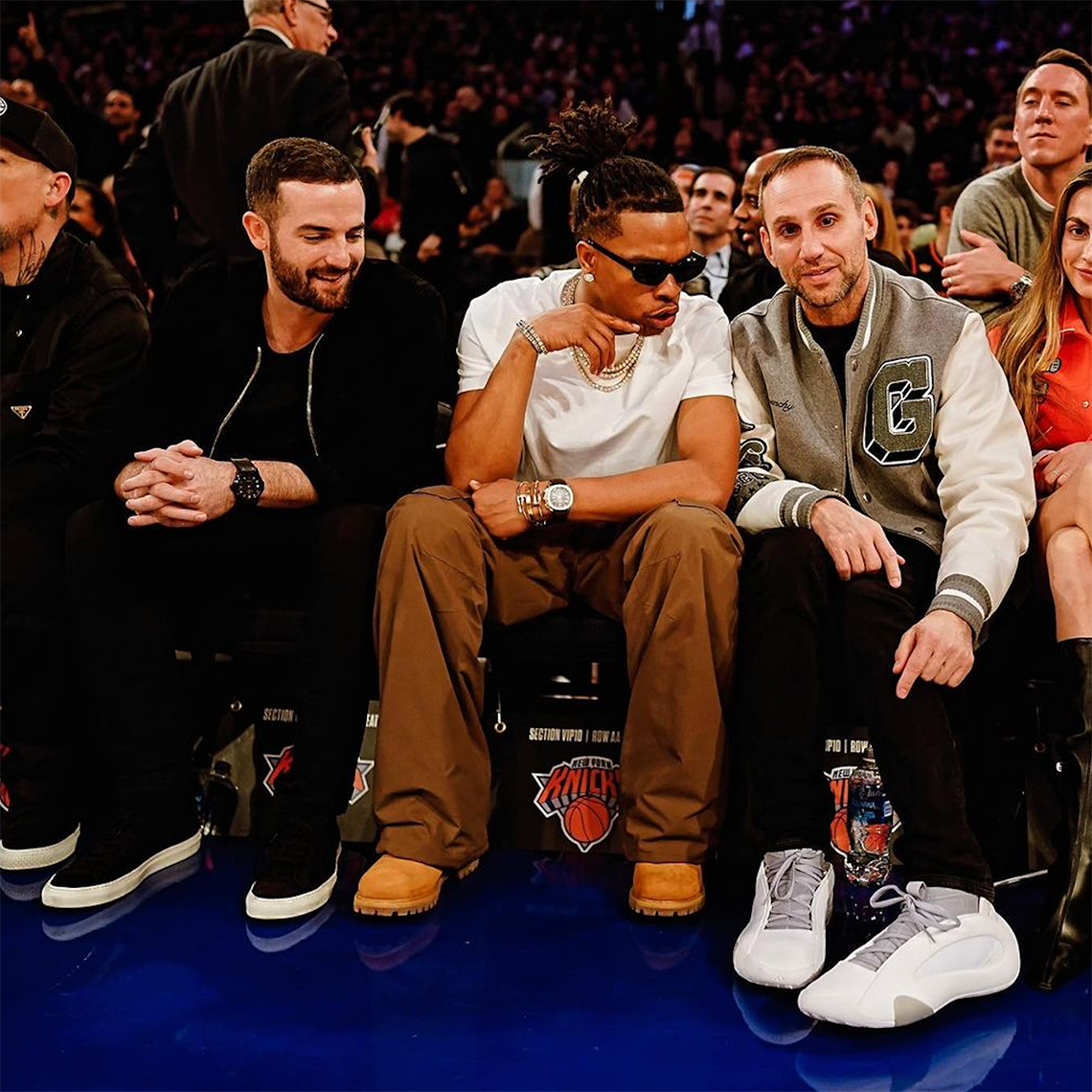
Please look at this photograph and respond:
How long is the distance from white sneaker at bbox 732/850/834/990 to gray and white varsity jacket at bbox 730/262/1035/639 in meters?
0.61

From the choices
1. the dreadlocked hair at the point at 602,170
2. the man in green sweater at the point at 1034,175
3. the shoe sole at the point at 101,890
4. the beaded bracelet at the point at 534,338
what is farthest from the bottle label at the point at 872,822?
the man in green sweater at the point at 1034,175

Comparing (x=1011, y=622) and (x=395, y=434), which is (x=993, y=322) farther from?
(x=395, y=434)

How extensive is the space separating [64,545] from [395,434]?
0.71 metres

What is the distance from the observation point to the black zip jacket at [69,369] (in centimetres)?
260

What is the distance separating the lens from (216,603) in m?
2.58

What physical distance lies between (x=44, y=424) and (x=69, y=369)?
0.44 ft

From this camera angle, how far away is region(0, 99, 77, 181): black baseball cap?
8.82 feet

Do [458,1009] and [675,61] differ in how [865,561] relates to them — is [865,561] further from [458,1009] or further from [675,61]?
[675,61]

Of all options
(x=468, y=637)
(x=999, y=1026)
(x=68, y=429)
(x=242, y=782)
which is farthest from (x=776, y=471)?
(x=68, y=429)

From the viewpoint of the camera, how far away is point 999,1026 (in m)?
1.85

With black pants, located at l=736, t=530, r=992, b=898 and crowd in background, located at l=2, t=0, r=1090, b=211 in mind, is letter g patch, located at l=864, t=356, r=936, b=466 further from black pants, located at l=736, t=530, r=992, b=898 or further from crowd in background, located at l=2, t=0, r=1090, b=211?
crowd in background, located at l=2, t=0, r=1090, b=211

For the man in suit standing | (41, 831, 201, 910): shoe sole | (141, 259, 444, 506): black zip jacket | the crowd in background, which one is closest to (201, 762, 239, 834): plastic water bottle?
(41, 831, 201, 910): shoe sole

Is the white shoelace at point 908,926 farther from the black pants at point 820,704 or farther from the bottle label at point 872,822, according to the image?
the bottle label at point 872,822

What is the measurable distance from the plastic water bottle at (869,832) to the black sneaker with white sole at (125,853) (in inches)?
51.8
